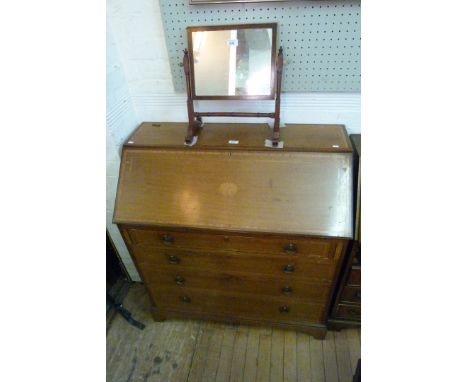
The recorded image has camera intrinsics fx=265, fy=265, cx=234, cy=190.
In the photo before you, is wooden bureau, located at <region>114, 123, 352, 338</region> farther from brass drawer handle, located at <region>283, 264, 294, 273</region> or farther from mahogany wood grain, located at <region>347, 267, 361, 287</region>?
mahogany wood grain, located at <region>347, 267, 361, 287</region>

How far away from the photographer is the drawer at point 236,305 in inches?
56.6

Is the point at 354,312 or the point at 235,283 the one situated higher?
the point at 235,283

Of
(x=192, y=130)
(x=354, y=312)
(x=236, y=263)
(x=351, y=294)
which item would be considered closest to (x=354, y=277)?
(x=351, y=294)

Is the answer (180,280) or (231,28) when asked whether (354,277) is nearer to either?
(180,280)

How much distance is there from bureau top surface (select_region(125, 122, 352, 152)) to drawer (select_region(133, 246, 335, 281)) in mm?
513

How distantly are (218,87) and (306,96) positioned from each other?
44 centimetres

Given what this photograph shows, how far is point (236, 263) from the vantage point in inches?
50.9

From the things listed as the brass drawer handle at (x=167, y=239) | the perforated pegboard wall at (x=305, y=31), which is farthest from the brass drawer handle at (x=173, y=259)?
the perforated pegboard wall at (x=305, y=31)

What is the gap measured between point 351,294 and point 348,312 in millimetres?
180

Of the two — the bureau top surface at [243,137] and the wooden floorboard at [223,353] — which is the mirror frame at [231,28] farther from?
the wooden floorboard at [223,353]
